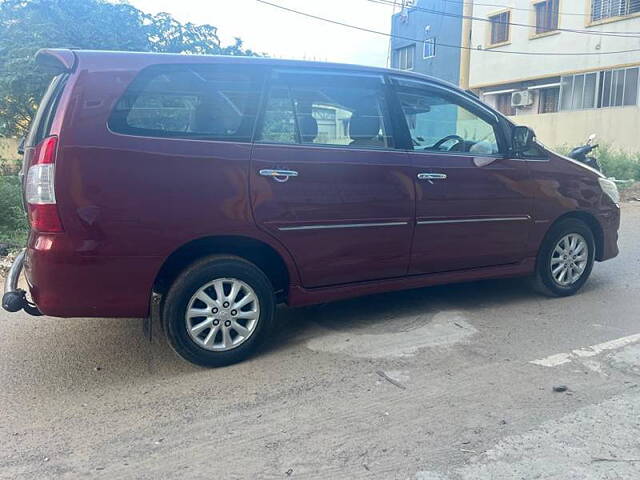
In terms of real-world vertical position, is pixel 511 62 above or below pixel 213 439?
above

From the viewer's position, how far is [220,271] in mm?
3510

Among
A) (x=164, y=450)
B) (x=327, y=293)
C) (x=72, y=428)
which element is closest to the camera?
(x=164, y=450)

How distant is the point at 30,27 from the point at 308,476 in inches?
420

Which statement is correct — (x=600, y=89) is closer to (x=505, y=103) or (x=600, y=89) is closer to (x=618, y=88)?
(x=618, y=88)

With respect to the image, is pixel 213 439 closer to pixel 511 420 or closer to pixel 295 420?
pixel 295 420

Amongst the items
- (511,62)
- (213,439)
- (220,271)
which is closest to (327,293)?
(220,271)

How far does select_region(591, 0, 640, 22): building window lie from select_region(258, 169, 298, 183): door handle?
2002 centimetres

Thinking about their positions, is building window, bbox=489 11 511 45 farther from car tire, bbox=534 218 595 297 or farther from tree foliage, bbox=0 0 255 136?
car tire, bbox=534 218 595 297

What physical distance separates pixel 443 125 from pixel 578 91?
63.7ft

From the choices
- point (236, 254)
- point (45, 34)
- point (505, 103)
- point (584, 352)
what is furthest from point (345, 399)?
point (505, 103)

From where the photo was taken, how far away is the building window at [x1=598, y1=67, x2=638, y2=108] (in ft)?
62.3

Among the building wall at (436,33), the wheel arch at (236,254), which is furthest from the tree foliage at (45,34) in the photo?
the building wall at (436,33)

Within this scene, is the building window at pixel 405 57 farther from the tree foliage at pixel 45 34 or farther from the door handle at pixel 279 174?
the door handle at pixel 279 174

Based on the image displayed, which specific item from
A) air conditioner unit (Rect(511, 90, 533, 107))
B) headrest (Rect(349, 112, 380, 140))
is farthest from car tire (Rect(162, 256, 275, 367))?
air conditioner unit (Rect(511, 90, 533, 107))
